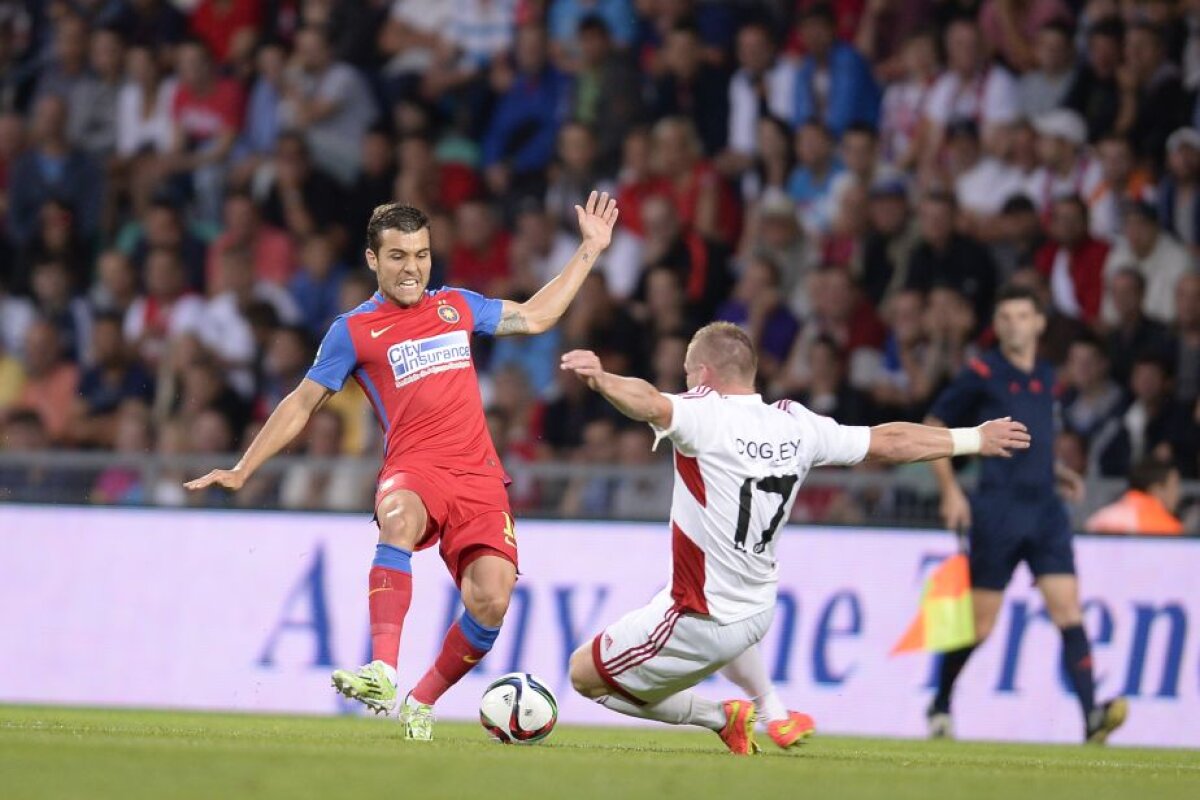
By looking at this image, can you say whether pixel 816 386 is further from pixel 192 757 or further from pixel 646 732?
pixel 192 757

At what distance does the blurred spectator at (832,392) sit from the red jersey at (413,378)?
5.27 meters

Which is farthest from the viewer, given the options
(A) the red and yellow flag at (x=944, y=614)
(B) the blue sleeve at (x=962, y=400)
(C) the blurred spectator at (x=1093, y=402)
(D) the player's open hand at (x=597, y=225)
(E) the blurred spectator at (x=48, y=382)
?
(E) the blurred spectator at (x=48, y=382)

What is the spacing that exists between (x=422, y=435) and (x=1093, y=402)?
6237mm

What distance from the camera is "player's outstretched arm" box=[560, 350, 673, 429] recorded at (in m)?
7.27

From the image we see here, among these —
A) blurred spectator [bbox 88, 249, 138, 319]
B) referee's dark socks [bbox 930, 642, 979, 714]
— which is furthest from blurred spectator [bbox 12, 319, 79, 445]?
referee's dark socks [bbox 930, 642, 979, 714]

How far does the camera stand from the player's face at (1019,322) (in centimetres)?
1117

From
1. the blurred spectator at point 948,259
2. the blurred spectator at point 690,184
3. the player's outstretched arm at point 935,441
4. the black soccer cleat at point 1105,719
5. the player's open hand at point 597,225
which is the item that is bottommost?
the black soccer cleat at point 1105,719

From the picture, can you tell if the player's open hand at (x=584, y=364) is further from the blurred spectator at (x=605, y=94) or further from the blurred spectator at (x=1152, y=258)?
the blurred spectator at (x=605, y=94)

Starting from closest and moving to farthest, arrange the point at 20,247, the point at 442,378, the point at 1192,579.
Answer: the point at 442,378 → the point at 1192,579 → the point at 20,247

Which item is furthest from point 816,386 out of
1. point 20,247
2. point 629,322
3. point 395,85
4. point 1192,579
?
point 20,247

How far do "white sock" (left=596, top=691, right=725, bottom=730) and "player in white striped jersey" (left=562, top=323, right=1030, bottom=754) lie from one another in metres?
0.11

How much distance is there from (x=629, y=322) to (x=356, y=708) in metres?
3.67

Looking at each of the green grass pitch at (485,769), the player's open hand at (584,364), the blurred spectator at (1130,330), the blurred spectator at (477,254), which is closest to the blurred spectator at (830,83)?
the blurred spectator at (477,254)

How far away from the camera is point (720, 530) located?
26.7 ft
